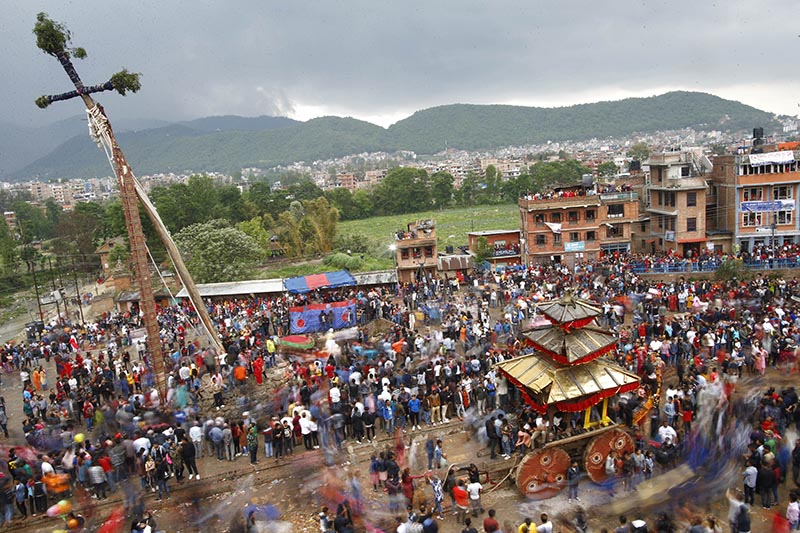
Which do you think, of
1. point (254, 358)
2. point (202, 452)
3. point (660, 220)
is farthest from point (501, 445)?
point (660, 220)

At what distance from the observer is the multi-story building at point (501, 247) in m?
43.5

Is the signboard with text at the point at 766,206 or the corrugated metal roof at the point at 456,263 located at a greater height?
the signboard with text at the point at 766,206

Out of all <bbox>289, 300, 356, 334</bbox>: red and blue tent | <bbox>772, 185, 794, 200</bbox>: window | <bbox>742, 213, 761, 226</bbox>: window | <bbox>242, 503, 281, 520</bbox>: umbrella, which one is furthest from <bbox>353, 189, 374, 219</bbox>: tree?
<bbox>242, 503, 281, 520</bbox>: umbrella

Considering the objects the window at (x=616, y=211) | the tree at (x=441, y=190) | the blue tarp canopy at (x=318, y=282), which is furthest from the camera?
the tree at (x=441, y=190)

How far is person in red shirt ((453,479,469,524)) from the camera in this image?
477 inches

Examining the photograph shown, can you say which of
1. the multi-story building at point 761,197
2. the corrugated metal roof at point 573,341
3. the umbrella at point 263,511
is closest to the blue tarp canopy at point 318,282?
the umbrella at point 263,511

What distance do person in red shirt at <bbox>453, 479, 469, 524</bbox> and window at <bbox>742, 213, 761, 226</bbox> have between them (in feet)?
119

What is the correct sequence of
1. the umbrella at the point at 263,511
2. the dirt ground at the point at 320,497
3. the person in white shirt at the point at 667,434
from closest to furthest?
the dirt ground at the point at 320,497
the umbrella at the point at 263,511
the person in white shirt at the point at 667,434

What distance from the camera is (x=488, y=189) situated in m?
114

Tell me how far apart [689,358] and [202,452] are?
625 inches

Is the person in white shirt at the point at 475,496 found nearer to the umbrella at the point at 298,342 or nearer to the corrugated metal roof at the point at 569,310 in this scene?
the corrugated metal roof at the point at 569,310

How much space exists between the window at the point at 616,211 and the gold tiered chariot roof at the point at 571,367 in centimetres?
3133

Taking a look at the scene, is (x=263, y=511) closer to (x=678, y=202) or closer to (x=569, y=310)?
(x=569, y=310)

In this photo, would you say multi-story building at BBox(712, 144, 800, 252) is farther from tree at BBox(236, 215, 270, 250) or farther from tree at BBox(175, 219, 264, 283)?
tree at BBox(236, 215, 270, 250)
